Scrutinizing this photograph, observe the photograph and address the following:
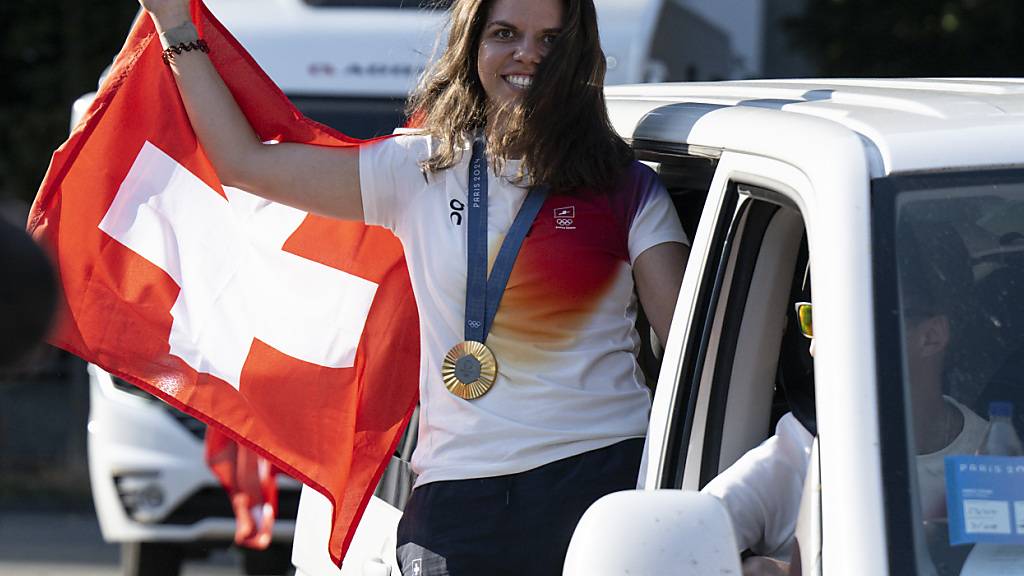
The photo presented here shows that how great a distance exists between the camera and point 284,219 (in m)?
3.39

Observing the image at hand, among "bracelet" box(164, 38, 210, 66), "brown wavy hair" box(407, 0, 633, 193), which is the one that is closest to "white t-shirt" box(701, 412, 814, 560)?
"brown wavy hair" box(407, 0, 633, 193)

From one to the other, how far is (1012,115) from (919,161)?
0.76 feet

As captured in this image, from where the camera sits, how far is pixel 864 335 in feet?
6.30

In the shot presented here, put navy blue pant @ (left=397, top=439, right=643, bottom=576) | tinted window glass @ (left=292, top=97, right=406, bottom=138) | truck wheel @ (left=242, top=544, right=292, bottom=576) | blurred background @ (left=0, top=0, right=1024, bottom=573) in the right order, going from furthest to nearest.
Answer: blurred background @ (left=0, top=0, right=1024, bottom=573), truck wheel @ (left=242, top=544, right=292, bottom=576), tinted window glass @ (left=292, top=97, right=406, bottom=138), navy blue pant @ (left=397, top=439, right=643, bottom=576)

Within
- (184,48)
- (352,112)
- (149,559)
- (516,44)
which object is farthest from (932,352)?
(149,559)

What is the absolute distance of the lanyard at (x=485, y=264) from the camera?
2.73m

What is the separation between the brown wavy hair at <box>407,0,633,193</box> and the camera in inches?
111

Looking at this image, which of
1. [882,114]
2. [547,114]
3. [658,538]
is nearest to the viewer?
[658,538]

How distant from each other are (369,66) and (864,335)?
5.12m

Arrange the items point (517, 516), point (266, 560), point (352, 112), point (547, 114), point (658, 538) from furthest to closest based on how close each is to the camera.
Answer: point (266, 560)
point (352, 112)
point (547, 114)
point (517, 516)
point (658, 538)

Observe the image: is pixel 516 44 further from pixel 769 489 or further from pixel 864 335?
pixel 864 335

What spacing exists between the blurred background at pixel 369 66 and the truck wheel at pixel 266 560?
5.25ft

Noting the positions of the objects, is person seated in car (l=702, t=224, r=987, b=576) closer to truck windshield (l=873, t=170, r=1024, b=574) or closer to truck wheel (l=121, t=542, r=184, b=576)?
truck windshield (l=873, t=170, r=1024, b=574)

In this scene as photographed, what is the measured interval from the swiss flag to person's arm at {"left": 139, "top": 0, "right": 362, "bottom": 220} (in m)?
0.07
